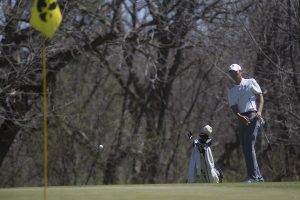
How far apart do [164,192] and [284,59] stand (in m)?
11.8

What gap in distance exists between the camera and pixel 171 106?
2600 centimetres

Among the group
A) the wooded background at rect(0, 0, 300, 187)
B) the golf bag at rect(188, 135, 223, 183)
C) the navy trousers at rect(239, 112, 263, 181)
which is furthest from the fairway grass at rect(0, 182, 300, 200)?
the wooded background at rect(0, 0, 300, 187)

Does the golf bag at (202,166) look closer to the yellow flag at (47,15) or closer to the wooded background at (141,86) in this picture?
the yellow flag at (47,15)

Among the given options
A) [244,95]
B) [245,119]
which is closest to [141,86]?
[244,95]

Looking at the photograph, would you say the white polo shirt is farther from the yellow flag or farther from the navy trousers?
the yellow flag

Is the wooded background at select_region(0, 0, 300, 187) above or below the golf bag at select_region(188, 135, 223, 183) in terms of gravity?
above

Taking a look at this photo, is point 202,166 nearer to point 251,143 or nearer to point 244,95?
point 251,143

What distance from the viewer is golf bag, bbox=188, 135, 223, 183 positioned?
1358 cm

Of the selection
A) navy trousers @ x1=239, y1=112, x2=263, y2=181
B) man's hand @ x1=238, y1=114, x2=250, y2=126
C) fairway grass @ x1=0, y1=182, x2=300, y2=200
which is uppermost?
man's hand @ x1=238, y1=114, x2=250, y2=126

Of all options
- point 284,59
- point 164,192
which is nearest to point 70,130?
point 284,59

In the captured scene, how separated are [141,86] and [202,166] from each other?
1135cm

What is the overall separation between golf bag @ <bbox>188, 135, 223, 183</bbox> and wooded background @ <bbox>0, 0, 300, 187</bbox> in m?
5.90

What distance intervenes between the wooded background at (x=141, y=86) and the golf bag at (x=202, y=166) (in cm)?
590

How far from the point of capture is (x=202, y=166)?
13.7 meters
